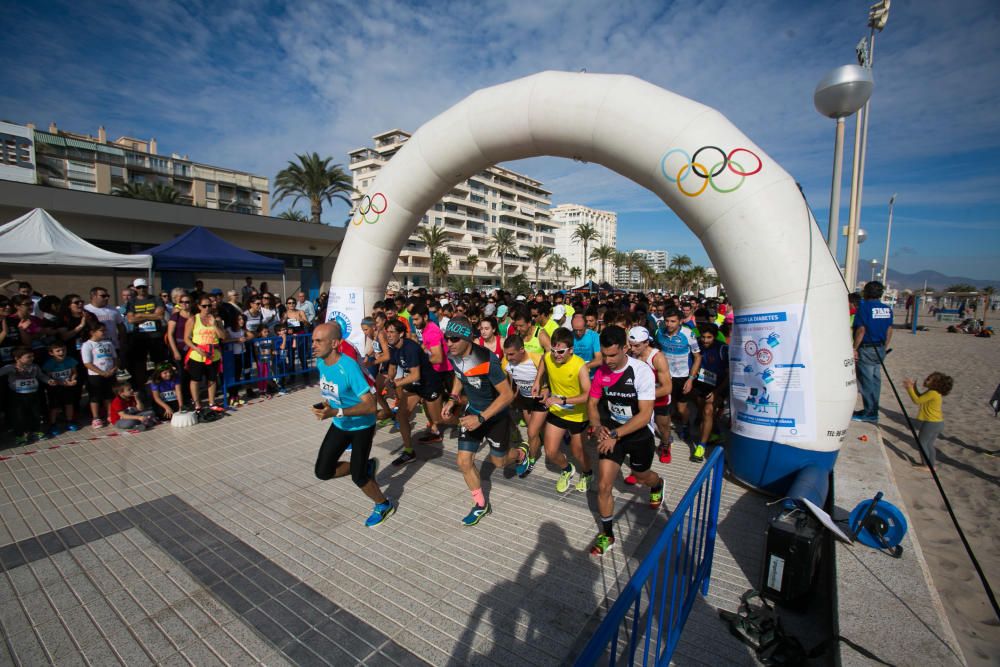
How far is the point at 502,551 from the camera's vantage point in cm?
379

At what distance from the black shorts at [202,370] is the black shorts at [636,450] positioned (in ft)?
22.7

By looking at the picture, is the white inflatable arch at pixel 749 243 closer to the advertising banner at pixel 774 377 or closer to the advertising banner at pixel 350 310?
the advertising banner at pixel 774 377

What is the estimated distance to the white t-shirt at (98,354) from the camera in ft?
21.1

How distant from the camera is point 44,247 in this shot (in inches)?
325

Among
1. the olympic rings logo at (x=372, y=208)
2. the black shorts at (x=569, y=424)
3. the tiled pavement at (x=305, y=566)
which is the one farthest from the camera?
the olympic rings logo at (x=372, y=208)

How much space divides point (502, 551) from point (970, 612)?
11.5 ft

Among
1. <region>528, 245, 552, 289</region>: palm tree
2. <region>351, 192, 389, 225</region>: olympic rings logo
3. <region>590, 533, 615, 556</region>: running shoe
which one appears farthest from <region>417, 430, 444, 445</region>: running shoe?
<region>528, 245, 552, 289</region>: palm tree

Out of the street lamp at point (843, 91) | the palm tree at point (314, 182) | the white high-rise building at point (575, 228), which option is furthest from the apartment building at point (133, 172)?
the white high-rise building at point (575, 228)

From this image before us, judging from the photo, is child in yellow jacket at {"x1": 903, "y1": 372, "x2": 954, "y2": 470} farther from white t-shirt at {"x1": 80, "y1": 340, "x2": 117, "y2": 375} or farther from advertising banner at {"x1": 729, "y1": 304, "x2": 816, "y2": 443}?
white t-shirt at {"x1": 80, "y1": 340, "x2": 117, "y2": 375}

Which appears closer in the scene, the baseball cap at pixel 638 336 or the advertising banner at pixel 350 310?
the baseball cap at pixel 638 336

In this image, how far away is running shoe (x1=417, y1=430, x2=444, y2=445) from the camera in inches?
253

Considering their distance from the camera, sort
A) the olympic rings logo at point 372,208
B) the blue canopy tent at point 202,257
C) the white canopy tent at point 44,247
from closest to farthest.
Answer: the white canopy tent at point 44,247, the olympic rings logo at point 372,208, the blue canopy tent at point 202,257

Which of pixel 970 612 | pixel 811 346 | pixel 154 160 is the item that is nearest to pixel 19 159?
pixel 811 346

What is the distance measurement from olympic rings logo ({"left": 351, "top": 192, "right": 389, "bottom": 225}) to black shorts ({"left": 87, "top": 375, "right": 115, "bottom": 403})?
471cm
